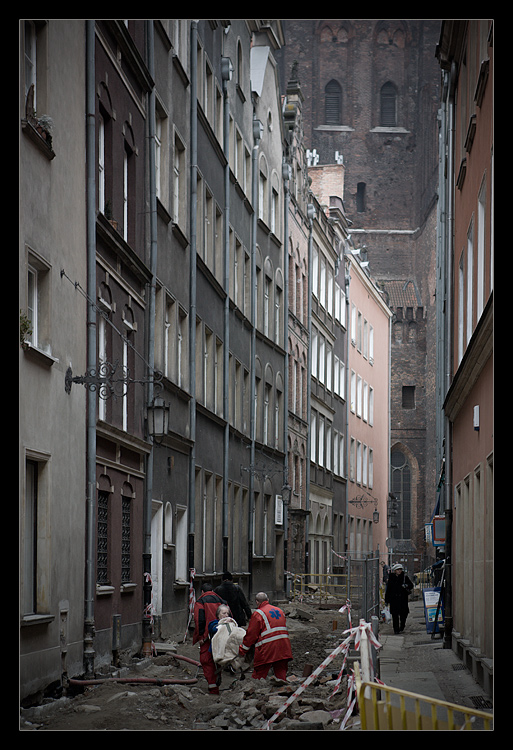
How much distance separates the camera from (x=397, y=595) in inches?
1041

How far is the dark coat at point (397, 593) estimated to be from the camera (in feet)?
84.7

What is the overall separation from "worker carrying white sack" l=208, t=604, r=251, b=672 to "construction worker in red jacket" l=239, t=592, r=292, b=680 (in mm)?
178

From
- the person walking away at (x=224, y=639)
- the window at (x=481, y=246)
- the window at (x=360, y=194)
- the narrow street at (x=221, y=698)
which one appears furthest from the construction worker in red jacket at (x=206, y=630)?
the window at (x=360, y=194)

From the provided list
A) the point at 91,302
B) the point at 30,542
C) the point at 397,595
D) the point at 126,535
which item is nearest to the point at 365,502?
the point at 397,595

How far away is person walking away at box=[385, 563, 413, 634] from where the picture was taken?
2581cm

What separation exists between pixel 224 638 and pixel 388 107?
77.8 m

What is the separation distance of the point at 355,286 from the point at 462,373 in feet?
127

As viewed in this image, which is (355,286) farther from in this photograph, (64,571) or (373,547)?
(64,571)

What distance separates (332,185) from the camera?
64188 millimetres

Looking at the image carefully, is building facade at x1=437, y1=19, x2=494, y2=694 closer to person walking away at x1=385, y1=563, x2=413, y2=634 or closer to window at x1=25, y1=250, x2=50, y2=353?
person walking away at x1=385, y1=563, x2=413, y2=634

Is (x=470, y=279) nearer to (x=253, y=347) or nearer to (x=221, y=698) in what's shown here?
(x=221, y=698)

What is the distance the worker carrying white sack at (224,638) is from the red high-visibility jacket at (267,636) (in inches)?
8.3

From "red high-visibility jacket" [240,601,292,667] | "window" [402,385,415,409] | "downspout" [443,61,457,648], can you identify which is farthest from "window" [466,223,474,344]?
"window" [402,385,415,409]
